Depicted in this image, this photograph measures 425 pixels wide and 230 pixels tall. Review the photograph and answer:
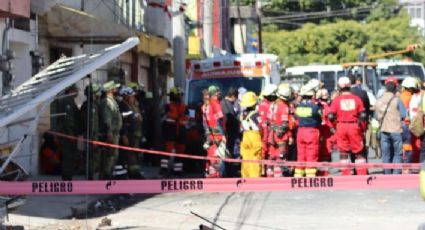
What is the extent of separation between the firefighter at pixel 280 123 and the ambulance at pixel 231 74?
12.5ft

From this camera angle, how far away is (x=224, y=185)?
10625mm

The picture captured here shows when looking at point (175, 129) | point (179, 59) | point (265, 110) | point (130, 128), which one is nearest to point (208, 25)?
point (179, 59)

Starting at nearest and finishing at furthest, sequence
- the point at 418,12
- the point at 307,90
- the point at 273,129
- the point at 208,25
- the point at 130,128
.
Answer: the point at 307,90 < the point at 273,129 < the point at 130,128 < the point at 208,25 < the point at 418,12

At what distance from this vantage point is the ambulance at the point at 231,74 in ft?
64.6

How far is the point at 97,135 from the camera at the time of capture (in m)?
15.4

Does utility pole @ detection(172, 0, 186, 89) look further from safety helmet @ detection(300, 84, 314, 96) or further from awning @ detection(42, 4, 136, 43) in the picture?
safety helmet @ detection(300, 84, 314, 96)

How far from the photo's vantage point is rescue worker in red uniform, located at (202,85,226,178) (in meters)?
16.3

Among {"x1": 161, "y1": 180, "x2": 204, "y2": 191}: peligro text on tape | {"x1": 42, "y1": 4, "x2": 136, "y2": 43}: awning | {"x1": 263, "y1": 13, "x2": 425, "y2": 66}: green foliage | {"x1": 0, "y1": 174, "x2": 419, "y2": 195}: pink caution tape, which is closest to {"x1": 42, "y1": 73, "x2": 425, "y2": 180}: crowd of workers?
{"x1": 42, "y1": 4, "x2": 136, "y2": 43}: awning

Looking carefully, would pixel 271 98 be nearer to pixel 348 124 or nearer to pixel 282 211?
pixel 348 124

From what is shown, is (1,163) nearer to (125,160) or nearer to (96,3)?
(125,160)

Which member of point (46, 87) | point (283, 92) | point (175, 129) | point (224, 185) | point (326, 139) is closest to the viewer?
point (46, 87)

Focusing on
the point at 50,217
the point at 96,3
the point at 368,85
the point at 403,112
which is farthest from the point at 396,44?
the point at 50,217

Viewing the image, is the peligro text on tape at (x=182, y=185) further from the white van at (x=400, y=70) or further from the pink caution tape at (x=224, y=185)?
the white van at (x=400, y=70)

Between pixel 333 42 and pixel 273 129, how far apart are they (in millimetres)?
45904
